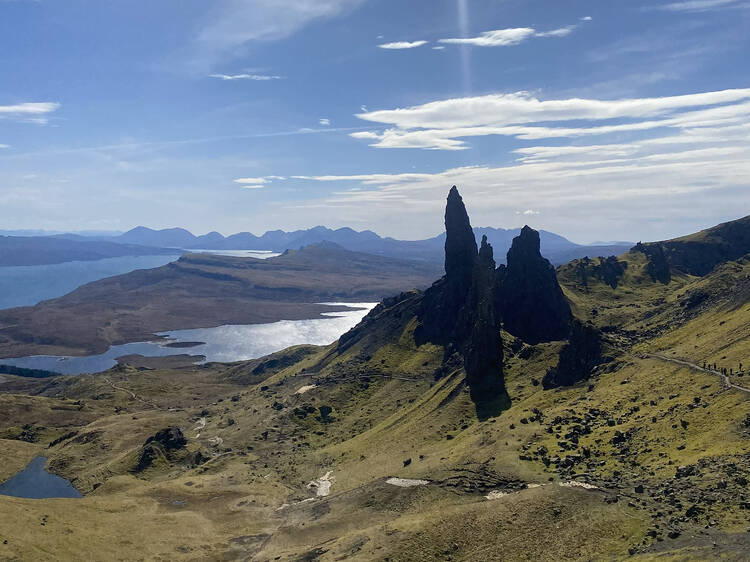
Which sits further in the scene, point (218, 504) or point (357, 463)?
point (357, 463)

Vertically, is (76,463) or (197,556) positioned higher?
(197,556)

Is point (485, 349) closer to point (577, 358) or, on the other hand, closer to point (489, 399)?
point (489, 399)

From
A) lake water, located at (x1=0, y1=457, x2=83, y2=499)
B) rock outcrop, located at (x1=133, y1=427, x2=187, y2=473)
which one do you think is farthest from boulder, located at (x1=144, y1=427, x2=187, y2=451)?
lake water, located at (x1=0, y1=457, x2=83, y2=499)

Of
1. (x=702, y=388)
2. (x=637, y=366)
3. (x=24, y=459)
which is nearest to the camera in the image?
(x=702, y=388)

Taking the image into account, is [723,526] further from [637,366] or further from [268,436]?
[268,436]

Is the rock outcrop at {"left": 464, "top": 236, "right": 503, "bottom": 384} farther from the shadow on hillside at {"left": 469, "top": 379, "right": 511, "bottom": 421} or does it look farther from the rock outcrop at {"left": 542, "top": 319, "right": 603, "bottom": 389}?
the rock outcrop at {"left": 542, "top": 319, "right": 603, "bottom": 389}

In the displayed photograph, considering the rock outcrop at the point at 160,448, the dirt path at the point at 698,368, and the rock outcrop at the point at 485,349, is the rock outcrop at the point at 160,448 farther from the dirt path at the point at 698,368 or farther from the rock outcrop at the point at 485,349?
the dirt path at the point at 698,368

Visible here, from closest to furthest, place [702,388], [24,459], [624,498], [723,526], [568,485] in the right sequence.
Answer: [723,526] < [624,498] < [568,485] < [702,388] < [24,459]

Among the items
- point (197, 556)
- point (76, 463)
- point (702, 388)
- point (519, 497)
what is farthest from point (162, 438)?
point (702, 388)
